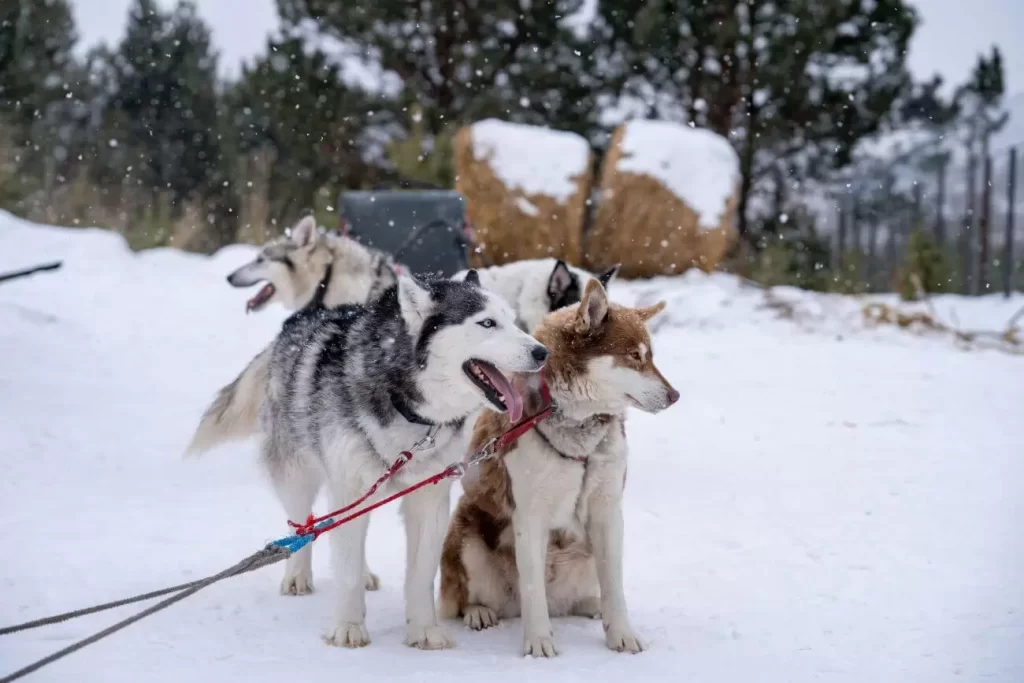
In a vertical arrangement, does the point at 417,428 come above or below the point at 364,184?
below

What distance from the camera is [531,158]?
41.5ft

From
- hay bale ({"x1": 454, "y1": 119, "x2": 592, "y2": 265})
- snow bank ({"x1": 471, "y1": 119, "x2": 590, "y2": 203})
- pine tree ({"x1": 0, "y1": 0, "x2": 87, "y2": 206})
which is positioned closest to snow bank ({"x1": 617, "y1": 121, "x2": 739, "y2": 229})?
snow bank ({"x1": 471, "y1": 119, "x2": 590, "y2": 203})

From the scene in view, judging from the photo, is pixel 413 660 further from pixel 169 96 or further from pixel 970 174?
pixel 169 96

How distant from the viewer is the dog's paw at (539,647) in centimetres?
315

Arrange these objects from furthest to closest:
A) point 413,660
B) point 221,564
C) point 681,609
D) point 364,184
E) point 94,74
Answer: point 94,74
point 364,184
point 221,564
point 681,609
point 413,660

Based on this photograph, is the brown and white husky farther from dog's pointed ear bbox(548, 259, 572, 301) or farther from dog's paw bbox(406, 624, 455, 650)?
dog's pointed ear bbox(548, 259, 572, 301)

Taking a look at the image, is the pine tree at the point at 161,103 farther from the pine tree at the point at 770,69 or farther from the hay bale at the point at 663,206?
the hay bale at the point at 663,206

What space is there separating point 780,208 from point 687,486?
1411cm

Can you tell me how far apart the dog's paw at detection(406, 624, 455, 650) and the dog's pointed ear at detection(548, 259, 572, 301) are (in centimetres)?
253

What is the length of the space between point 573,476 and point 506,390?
1.62 ft

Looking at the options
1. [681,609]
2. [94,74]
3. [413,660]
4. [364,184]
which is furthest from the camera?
[94,74]

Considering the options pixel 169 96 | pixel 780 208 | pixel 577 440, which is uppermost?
pixel 169 96

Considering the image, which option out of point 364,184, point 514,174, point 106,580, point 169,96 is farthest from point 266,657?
point 169,96

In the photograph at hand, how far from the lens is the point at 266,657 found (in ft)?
10.2
